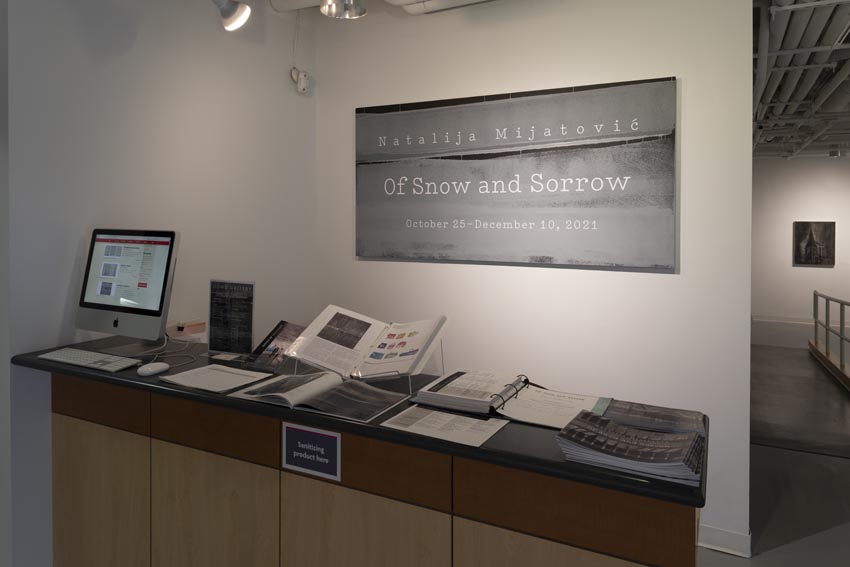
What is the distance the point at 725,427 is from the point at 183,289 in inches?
114

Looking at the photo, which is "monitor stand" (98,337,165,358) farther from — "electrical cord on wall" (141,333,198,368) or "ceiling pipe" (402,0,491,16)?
"ceiling pipe" (402,0,491,16)

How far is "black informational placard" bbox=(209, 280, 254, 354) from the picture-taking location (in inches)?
93.9

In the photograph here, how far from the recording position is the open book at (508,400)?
1.80 metres

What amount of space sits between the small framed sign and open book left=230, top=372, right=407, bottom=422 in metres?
0.08

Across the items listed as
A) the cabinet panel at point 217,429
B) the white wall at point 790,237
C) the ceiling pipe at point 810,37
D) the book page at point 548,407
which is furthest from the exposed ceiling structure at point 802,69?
the cabinet panel at point 217,429

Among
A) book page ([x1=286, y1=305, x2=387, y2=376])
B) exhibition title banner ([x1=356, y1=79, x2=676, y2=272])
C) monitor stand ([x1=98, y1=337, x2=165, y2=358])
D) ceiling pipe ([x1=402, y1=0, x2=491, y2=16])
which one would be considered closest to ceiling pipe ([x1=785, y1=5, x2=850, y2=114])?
exhibition title banner ([x1=356, y1=79, x2=676, y2=272])

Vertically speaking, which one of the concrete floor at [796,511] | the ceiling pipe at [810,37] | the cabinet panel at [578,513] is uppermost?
the ceiling pipe at [810,37]

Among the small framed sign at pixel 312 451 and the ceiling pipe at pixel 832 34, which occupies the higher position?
the ceiling pipe at pixel 832 34

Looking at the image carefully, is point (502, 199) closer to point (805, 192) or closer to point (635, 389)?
point (635, 389)

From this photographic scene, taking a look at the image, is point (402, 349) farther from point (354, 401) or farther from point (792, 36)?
point (792, 36)

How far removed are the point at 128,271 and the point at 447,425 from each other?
160cm

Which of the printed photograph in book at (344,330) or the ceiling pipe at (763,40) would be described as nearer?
the printed photograph in book at (344,330)

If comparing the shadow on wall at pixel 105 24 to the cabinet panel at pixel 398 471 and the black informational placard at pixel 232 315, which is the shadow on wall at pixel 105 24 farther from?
the cabinet panel at pixel 398 471

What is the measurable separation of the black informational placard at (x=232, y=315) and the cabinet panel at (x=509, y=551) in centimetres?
120
